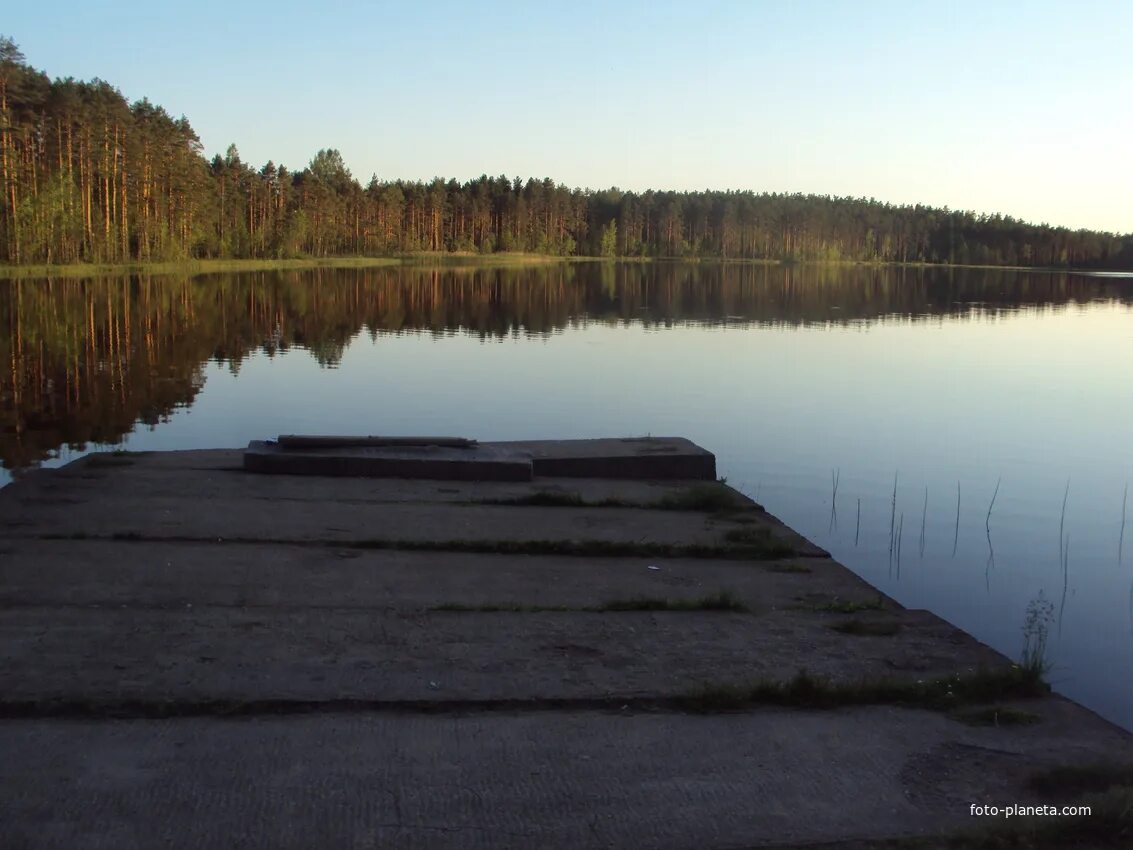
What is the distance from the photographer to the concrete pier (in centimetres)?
385

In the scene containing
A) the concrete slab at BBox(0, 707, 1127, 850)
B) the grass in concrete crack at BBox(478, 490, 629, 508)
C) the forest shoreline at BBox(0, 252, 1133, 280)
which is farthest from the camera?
the forest shoreline at BBox(0, 252, 1133, 280)

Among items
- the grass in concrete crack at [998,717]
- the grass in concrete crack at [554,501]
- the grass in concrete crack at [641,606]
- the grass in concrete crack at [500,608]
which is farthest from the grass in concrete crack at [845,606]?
the grass in concrete crack at [554,501]

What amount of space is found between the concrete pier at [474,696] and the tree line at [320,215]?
5349 centimetres

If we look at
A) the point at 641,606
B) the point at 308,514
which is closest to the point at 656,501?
the point at 308,514

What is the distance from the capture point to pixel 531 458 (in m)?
11.2

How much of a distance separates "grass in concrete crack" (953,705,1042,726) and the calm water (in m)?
2.20

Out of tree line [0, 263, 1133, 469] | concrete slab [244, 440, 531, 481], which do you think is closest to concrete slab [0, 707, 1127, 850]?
→ concrete slab [244, 440, 531, 481]

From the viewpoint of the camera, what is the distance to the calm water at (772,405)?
32.9 ft

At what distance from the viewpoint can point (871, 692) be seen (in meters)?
5.20

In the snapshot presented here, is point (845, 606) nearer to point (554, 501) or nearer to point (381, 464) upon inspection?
point (554, 501)

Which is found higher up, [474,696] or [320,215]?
[320,215]

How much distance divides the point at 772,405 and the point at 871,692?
14.3m

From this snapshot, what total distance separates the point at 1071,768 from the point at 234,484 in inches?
306

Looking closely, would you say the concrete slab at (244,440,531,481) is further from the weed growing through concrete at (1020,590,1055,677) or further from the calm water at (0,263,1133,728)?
the weed growing through concrete at (1020,590,1055,677)
